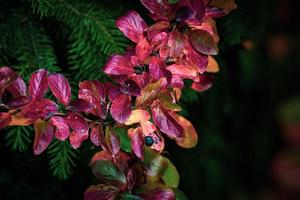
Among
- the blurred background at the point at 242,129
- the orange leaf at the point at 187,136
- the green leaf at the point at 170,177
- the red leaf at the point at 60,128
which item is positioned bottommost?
the blurred background at the point at 242,129

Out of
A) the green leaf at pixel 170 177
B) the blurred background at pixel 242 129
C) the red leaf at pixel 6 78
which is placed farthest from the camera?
the blurred background at pixel 242 129

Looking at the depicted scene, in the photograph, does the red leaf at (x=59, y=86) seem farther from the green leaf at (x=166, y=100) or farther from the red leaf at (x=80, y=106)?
the green leaf at (x=166, y=100)

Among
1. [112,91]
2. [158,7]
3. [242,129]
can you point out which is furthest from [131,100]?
[242,129]

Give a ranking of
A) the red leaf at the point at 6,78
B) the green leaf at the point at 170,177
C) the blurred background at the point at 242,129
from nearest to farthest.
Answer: the red leaf at the point at 6,78, the green leaf at the point at 170,177, the blurred background at the point at 242,129

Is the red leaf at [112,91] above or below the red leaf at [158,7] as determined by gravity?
below

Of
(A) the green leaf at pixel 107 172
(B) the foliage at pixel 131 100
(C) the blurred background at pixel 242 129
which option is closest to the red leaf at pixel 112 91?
(B) the foliage at pixel 131 100

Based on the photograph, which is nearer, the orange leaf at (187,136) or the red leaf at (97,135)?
the red leaf at (97,135)

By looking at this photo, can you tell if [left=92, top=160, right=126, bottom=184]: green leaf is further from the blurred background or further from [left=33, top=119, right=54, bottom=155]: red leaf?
the blurred background
